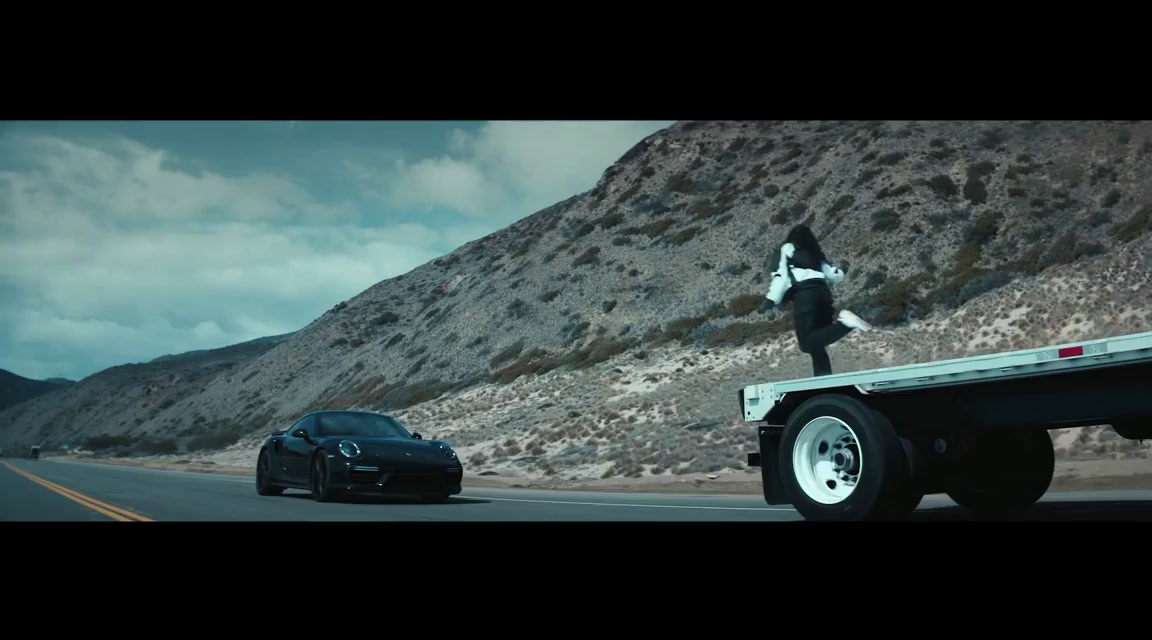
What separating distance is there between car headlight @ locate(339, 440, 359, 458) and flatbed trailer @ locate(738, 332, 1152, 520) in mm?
6205

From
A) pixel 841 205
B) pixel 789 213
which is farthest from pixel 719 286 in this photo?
pixel 841 205

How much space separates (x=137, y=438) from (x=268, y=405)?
68.2 feet

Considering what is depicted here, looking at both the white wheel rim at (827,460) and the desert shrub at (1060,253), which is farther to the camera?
the desert shrub at (1060,253)

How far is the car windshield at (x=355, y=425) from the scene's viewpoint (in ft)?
50.4

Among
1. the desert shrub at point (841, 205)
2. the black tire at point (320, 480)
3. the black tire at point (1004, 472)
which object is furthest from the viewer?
the desert shrub at point (841, 205)

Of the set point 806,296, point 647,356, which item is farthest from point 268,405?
point 806,296

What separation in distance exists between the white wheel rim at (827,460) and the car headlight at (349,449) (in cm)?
687

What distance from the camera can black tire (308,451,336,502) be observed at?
565 inches

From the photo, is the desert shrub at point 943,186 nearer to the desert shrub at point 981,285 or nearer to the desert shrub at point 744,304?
the desert shrub at point 981,285

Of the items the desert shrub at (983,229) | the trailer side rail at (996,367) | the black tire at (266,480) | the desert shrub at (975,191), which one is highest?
the desert shrub at (975,191)

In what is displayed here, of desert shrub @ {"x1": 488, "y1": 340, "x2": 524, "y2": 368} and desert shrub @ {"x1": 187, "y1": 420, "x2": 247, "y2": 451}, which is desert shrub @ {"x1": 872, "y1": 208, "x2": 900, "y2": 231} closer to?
desert shrub @ {"x1": 488, "y1": 340, "x2": 524, "y2": 368}

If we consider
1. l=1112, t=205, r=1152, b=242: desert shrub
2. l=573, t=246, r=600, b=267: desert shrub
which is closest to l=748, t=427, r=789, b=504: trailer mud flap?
l=1112, t=205, r=1152, b=242: desert shrub

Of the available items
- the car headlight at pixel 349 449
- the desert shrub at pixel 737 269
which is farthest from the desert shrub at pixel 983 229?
the car headlight at pixel 349 449
